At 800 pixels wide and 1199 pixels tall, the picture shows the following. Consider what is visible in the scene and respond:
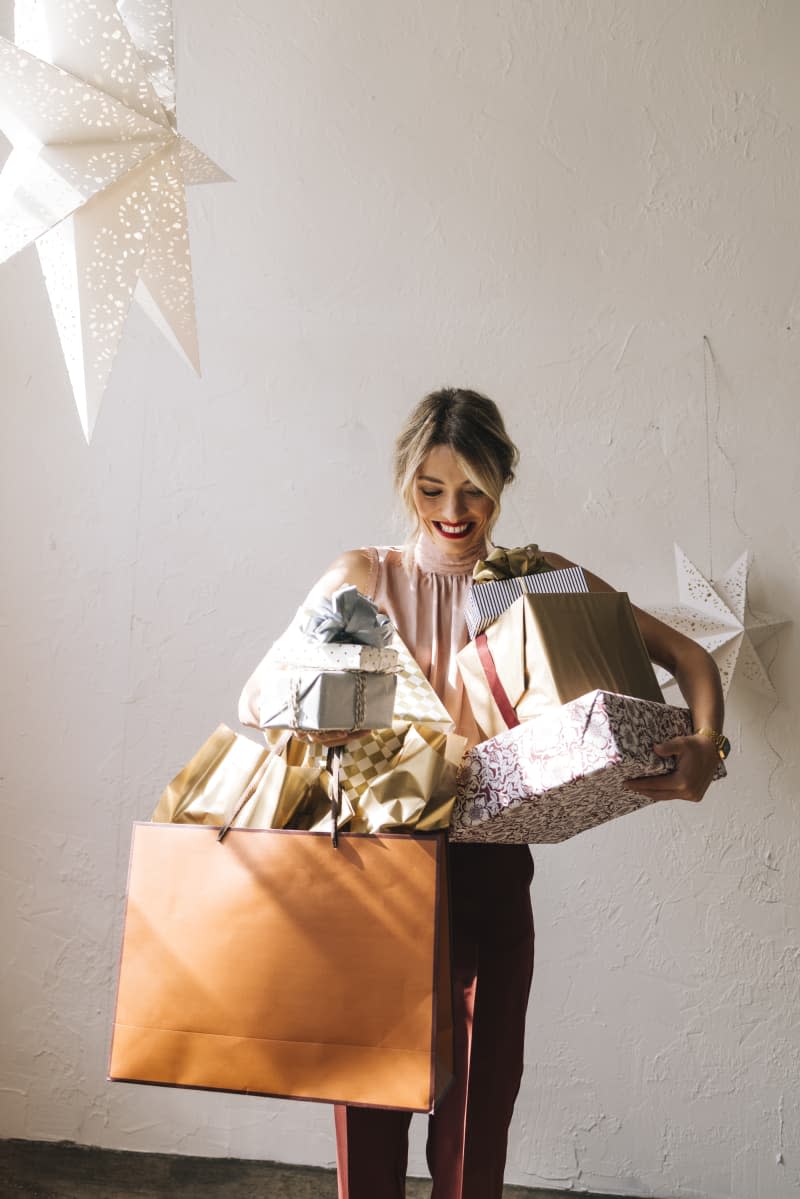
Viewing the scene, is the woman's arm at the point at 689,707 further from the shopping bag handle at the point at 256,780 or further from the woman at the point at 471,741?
the shopping bag handle at the point at 256,780

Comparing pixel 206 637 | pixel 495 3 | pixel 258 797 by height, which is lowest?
pixel 258 797

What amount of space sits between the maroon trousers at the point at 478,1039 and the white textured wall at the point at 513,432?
2.35ft

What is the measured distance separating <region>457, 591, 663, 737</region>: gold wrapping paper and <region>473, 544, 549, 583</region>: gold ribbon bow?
0.25 ft

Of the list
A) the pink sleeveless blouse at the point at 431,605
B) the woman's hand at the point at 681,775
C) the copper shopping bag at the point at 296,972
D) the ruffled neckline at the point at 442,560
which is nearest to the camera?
the copper shopping bag at the point at 296,972

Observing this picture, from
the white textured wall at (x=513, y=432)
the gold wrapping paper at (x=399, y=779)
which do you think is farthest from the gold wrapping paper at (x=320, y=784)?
the white textured wall at (x=513, y=432)

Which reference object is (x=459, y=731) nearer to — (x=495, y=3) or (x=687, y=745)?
(x=687, y=745)

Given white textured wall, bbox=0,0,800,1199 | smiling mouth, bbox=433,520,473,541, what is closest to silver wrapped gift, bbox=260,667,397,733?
smiling mouth, bbox=433,520,473,541

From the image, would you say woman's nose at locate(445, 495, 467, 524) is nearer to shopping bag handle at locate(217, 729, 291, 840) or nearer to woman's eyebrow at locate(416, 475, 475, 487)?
woman's eyebrow at locate(416, 475, 475, 487)

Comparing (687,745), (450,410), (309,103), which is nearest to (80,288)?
(450,410)

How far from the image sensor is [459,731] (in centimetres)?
134

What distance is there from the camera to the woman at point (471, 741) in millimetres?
1286

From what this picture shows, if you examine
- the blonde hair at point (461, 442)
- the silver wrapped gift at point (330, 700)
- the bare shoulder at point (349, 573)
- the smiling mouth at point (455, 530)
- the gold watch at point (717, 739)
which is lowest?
the gold watch at point (717, 739)

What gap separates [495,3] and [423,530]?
4.40ft

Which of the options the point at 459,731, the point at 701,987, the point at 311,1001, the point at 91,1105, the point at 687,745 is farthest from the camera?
the point at 91,1105
